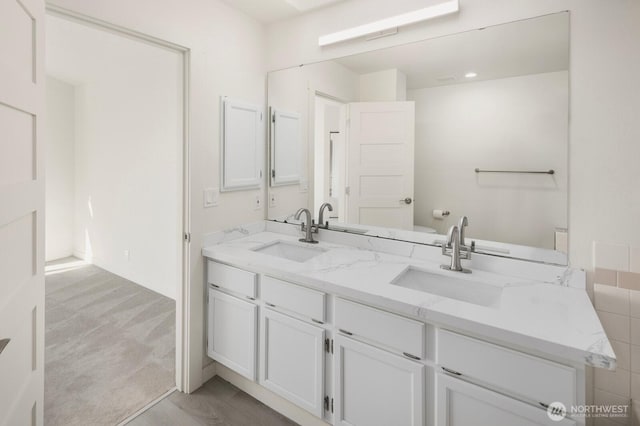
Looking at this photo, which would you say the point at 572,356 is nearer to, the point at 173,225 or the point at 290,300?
the point at 290,300

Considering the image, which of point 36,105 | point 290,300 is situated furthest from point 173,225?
point 36,105

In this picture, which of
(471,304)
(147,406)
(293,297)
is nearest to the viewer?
(471,304)

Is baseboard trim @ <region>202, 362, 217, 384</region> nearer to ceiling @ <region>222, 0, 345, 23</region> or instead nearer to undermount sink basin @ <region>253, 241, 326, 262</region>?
undermount sink basin @ <region>253, 241, 326, 262</region>

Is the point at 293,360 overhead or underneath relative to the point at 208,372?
overhead

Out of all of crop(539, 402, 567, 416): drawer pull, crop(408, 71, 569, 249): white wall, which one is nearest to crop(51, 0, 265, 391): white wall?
crop(408, 71, 569, 249): white wall

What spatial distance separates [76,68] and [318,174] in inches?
144

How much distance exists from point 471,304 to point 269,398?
4.29ft

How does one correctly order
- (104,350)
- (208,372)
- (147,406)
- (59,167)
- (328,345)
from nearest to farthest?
(328,345), (147,406), (208,372), (104,350), (59,167)

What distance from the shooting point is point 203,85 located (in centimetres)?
197

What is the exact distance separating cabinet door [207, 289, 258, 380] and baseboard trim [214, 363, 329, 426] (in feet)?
0.46

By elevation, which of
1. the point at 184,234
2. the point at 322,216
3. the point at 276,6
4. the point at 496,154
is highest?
the point at 276,6

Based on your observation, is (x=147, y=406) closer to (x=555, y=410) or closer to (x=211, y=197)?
(x=211, y=197)

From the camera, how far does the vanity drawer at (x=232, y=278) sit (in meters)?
1.81

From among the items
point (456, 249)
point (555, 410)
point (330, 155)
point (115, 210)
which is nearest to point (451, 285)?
point (456, 249)
